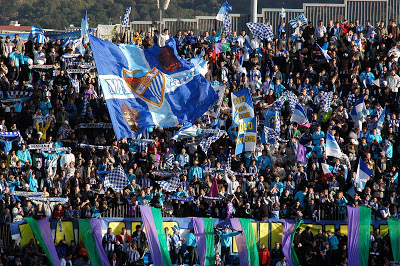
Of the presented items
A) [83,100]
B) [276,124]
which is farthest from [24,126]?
[276,124]

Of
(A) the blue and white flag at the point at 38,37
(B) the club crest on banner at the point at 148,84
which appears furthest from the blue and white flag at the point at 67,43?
(B) the club crest on banner at the point at 148,84

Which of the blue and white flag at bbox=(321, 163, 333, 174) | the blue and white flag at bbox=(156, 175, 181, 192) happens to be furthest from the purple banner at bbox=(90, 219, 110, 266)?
the blue and white flag at bbox=(321, 163, 333, 174)

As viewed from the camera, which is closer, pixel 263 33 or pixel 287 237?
pixel 287 237

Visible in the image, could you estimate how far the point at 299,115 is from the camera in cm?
3145

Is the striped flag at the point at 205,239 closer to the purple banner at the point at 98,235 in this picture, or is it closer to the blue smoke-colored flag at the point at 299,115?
the purple banner at the point at 98,235

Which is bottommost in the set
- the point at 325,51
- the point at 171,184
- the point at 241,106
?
the point at 171,184

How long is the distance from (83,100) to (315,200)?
8.83 m

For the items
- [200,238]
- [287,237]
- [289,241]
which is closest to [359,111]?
[287,237]

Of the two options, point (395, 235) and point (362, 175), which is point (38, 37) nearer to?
point (362, 175)

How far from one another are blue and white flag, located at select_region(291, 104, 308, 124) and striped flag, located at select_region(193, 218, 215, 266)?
517 cm

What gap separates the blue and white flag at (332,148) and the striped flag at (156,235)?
5764mm

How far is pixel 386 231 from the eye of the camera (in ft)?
93.4

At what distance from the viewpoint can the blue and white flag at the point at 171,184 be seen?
29094 millimetres

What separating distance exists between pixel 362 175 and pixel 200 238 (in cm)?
538
